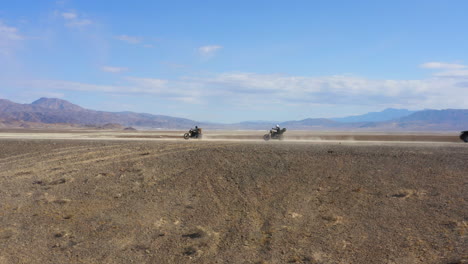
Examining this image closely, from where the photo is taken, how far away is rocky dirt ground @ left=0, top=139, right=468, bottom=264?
1269cm

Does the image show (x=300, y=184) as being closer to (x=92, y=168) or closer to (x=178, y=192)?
(x=178, y=192)

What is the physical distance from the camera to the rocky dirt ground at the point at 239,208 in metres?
12.7

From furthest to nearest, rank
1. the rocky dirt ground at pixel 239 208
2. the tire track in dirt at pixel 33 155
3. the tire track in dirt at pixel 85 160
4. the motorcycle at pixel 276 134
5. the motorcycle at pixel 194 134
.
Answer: the motorcycle at pixel 194 134, the motorcycle at pixel 276 134, the tire track in dirt at pixel 33 155, the tire track in dirt at pixel 85 160, the rocky dirt ground at pixel 239 208

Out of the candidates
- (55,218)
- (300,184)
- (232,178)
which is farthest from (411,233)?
(55,218)

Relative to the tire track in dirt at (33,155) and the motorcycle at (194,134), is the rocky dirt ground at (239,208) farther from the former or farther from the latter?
the motorcycle at (194,134)

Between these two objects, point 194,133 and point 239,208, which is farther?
point 194,133

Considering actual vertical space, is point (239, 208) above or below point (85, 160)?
below

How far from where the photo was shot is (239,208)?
1614 centimetres

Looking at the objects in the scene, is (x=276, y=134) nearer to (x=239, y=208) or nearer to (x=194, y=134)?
(x=194, y=134)

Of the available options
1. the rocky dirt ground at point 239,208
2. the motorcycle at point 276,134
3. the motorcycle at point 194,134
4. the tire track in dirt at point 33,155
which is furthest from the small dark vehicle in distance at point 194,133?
the rocky dirt ground at point 239,208

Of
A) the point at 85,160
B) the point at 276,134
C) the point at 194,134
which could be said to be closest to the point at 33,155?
the point at 85,160

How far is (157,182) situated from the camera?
64.9 feet

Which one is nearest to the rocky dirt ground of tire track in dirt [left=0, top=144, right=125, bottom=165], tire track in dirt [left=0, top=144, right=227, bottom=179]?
tire track in dirt [left=0, top=144, right=227, bottom=179]

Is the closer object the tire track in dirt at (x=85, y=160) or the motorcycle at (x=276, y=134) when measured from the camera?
the tire track in dirt at (x=85, y=160)
